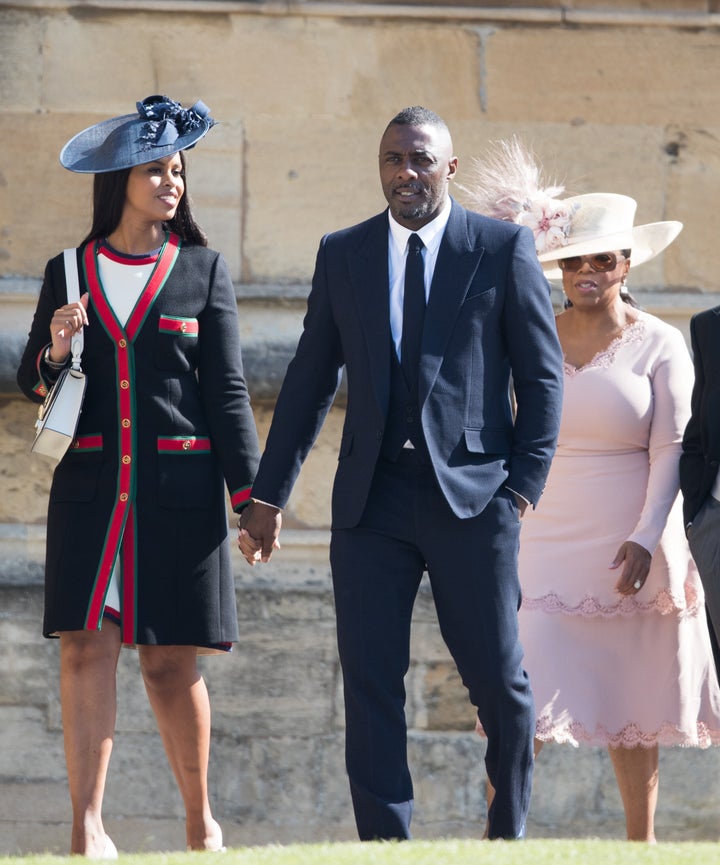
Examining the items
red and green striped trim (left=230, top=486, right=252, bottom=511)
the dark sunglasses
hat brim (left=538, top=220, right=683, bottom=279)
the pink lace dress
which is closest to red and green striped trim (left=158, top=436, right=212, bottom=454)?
red and green striped trim (left=230, top=486, right=252, bottom=511)

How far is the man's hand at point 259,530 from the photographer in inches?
190

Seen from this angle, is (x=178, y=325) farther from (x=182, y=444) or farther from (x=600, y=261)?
(x=600, y=261)

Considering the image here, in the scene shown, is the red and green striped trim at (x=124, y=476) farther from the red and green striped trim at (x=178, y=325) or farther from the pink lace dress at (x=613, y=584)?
the pink lace dress at (x=613, y=584)

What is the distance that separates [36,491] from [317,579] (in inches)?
42.5

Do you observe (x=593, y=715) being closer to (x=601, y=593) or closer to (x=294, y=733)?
(x=601, y=593)

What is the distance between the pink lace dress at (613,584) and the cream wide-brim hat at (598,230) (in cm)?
33

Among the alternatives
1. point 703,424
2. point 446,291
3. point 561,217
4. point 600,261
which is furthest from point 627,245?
point 446,291

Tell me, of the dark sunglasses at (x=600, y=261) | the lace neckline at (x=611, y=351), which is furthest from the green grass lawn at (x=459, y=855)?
the dark sunglasses at (x=600, y=261)

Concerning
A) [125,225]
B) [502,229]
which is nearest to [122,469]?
[125,225]

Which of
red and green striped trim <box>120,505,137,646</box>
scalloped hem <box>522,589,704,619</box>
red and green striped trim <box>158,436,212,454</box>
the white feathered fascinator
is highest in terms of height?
the white feathered fascinator

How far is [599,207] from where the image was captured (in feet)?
19.0

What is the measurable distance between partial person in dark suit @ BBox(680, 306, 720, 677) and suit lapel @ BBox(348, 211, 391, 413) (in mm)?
1075

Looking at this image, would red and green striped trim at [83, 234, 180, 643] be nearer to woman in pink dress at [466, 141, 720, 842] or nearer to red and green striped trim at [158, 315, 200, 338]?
red and green striped trim at [158, 315, 200, 338]

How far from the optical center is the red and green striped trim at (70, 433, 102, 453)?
5078mm
